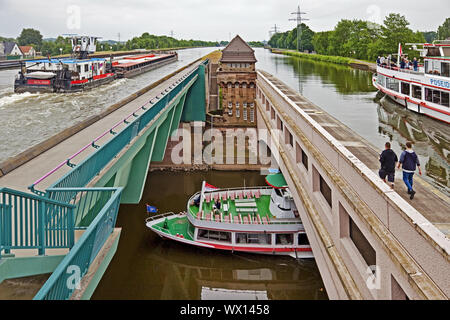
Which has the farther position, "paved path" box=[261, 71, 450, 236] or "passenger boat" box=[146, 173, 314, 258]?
"passenger boat" box=[146, 173, 314, 258]

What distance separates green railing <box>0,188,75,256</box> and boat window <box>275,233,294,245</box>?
13777 mm

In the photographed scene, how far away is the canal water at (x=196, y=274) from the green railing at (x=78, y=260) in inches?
437

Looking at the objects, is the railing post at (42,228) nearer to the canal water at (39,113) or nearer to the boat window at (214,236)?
the canal water at (39,113)

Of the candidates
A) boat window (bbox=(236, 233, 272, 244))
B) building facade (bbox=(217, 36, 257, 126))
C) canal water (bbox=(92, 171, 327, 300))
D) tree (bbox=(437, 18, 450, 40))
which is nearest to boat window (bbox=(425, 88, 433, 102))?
building facade (bbox=(217, 36, 257, 126))

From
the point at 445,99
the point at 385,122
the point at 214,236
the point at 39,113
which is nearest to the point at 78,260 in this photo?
the point at 214,236

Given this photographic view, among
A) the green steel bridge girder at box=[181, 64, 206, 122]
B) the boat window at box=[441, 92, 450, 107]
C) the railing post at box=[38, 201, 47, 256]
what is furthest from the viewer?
the green steel bridge girder at box=[181, 64, 206, 122]

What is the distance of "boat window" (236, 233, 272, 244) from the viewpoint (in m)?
18.7

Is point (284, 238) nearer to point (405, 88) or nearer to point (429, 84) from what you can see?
point (429, 84)

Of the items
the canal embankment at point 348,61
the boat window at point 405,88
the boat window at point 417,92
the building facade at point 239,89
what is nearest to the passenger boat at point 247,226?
the building facade at point 239,89

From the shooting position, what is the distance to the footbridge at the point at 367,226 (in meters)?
5.58

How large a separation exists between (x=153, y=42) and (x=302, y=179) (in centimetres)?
15480

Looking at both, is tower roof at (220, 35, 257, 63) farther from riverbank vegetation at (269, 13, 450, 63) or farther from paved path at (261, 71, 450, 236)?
riverbank vegetation at (269, 13, 450, 63)

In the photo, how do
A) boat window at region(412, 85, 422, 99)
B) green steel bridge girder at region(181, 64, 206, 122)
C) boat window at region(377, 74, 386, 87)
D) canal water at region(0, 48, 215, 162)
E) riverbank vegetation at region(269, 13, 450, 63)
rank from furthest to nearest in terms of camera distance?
→ riverbank vegetation at region(269, 13, 450, 63), boat window at region(377, 74, 386, 87), green steel bridge girder at region(181, 64, 206, 122), boat window at region(412, 85, 422, 99), canal water at region(0, 48, 215, 162)
